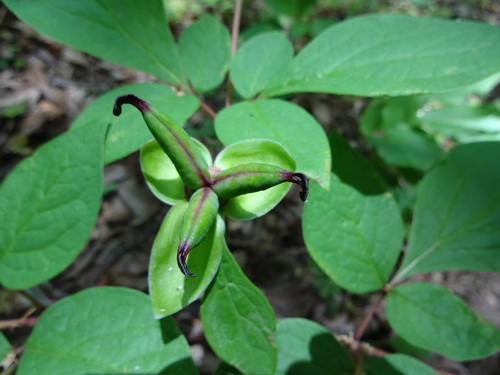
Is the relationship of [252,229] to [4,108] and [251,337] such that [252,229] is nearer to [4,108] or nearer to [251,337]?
[251,337]

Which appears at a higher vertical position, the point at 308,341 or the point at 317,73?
the point at 317,73

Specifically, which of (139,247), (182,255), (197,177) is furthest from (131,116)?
(139,247)

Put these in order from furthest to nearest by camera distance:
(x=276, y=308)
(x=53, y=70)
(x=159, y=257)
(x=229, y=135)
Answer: (x=53, y=70) < (x=276, y=308) < (x=229, y=135) < (x=159, y=257)

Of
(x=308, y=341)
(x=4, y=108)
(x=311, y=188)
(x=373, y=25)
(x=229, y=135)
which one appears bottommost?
(x=4, y=108)

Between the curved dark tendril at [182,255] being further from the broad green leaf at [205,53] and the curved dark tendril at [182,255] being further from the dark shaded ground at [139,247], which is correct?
the dark shaded ground at [139,247]

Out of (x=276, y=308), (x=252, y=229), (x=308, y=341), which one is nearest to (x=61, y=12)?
(x=308, y=341)

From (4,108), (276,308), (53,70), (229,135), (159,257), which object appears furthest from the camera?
(53,70)
